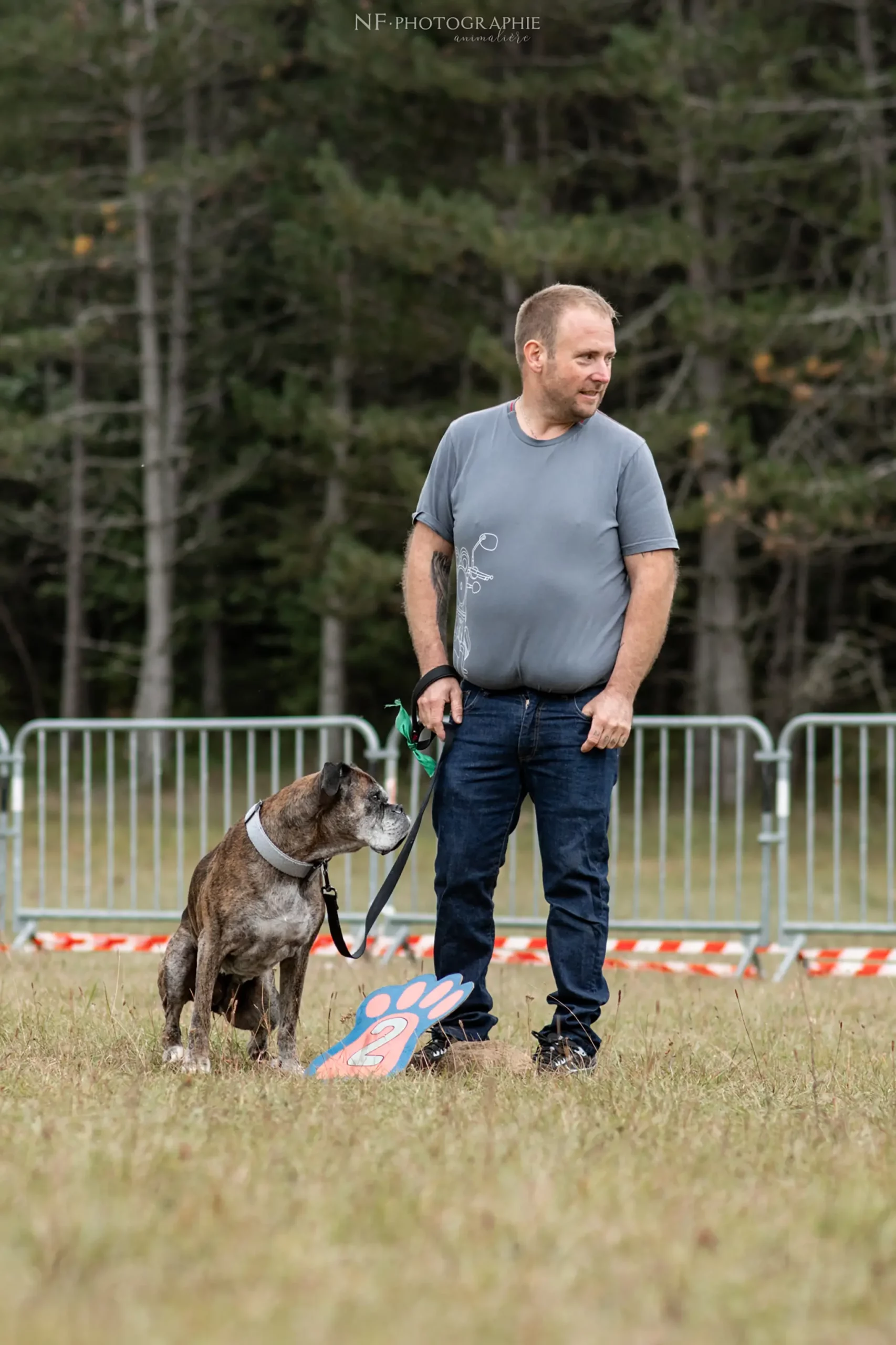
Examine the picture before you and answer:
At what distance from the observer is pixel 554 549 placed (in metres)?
4.86

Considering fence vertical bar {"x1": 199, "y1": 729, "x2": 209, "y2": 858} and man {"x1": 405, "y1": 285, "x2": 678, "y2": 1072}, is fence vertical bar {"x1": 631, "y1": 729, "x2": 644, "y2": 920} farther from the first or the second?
man {"x1": 405, "y1": 285, "x2": 678, "y2": 1072}

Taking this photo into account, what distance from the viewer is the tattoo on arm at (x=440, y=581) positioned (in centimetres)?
520

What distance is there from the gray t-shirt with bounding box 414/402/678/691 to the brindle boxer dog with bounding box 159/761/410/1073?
2.06 ft

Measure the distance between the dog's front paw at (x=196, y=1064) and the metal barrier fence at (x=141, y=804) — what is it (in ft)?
8.68

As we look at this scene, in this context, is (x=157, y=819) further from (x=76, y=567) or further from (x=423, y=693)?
(x=76, y=567)

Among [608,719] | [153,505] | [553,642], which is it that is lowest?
[608,719]

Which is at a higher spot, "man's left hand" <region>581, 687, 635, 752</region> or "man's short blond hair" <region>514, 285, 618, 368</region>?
"man's short blond hair" <region>514, 285, 618, 368</region>

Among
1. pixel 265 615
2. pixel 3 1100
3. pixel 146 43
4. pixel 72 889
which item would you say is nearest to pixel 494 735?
pixel 3 1100

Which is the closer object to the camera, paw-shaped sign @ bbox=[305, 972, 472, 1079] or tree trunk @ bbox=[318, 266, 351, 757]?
paw-shaped sign @ bbox=[305, 972, 472, 1079]

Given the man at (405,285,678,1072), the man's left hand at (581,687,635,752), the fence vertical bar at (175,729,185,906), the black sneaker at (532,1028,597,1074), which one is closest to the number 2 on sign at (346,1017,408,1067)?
the man at (405,285,678,1072)

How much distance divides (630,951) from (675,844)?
4.96 metres

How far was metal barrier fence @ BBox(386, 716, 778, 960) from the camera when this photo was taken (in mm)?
9297

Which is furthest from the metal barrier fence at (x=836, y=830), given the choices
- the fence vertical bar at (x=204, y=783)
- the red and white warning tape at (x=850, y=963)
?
the fence vertical bar at (x=204, y=783)

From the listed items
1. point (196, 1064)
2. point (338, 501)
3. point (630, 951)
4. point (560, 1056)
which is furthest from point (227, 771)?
point (338, 501)
